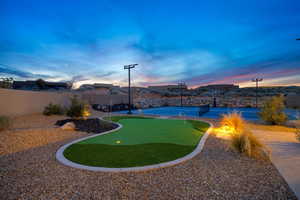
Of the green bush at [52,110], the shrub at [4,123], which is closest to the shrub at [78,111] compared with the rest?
the green bush at [52,110]

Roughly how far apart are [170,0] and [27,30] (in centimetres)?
908

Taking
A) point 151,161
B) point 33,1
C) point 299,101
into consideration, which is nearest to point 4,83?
point 33,1

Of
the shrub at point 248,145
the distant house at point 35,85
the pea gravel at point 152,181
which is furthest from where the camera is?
the distant house at point 35,85

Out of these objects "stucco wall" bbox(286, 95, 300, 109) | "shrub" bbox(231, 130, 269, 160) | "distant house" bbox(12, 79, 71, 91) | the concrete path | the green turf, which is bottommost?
the concrete path

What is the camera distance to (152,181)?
225 cm

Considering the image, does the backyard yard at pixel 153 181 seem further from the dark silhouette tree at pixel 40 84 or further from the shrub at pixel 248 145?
the dark silhouette tree at pixel 40 84

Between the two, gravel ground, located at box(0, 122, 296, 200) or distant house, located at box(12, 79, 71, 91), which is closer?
gravel ground, located at box(0, 122, 296, 200)

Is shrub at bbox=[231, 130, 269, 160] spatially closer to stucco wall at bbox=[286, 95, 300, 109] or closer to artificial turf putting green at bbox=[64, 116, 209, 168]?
artificial turf putting green at bbox=[64, 116, 209, 168]

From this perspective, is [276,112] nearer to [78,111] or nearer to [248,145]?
[248,145]

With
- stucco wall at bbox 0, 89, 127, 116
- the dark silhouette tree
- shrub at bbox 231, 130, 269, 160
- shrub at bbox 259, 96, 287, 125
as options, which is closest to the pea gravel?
shrub at bbox 231, 130, 269, 160

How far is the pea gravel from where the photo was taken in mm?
1920

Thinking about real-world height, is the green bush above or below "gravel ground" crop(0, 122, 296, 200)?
above

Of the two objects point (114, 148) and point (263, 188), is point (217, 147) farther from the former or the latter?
point (114, 148)

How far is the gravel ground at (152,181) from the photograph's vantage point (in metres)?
1.92
